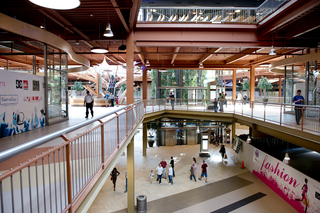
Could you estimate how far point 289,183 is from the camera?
10.3 meters

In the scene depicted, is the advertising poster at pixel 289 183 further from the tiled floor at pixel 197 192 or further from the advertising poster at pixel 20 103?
the advertising poster at pixel 20 103

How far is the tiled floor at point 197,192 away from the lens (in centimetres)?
1011

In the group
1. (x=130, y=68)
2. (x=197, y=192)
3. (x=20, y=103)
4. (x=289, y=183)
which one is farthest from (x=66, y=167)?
(x=289, y=183)

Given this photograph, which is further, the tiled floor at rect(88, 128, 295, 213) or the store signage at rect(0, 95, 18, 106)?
the tiled floor at rect(88, 128, 295, 213)

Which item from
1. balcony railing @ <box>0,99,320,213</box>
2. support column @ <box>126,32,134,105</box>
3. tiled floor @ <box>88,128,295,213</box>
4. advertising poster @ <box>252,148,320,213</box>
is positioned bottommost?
tiled floor @ <box>88,128,295,213</box>

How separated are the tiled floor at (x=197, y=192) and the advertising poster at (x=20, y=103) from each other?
5.33 metres

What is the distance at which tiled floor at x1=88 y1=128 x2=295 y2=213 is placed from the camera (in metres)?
10.1

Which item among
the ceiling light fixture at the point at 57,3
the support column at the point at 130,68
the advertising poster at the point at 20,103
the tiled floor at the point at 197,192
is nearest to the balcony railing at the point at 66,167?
the ceiling light fixture at the point at 57,3

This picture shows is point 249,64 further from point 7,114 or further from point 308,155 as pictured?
point 7,114

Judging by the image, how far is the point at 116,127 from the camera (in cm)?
549

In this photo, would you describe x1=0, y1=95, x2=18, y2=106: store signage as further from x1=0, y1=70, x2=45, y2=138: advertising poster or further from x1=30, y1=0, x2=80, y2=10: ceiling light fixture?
x1=30, y1=0, x2=80, y2=10: ceiling light fixture

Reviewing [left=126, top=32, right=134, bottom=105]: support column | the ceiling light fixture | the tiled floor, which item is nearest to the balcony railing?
the ceiling light fixture

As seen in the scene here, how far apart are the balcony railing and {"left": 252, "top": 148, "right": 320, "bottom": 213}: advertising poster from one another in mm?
2718

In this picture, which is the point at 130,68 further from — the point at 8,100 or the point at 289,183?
the point at 289,183
